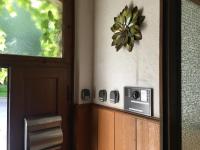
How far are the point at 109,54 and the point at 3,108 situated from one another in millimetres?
878

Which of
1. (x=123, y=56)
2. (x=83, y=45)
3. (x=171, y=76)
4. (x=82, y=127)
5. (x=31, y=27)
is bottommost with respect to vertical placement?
(x=82, y=127)

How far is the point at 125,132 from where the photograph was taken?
1.62 meters

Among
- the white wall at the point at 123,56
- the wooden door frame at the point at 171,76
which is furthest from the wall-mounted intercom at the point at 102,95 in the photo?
the wooden door frame at the point at 171,76

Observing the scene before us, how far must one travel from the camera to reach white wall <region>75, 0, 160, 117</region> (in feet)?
4.68

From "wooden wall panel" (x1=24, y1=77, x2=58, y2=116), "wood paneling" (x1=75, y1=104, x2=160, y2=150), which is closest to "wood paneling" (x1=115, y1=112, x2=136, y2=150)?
"wood paneling" (x1=75, y1=104, x2=160, y2=150)

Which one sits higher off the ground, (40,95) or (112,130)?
(40,95)

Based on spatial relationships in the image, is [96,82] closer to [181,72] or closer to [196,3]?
[181,72]

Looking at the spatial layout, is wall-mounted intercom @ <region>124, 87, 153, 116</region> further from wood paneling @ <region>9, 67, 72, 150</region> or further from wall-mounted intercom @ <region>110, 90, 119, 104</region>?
wood paneling @ <region>9, 67, 72, 150</region>

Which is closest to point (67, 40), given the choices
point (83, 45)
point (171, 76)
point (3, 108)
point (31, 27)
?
point (83, 45)

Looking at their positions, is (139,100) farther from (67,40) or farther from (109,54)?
(67,40)

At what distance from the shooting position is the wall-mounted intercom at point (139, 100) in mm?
1428

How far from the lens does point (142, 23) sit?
150cm

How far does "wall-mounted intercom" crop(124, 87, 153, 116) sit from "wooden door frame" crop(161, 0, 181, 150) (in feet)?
0.56

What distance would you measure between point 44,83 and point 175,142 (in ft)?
3.49
